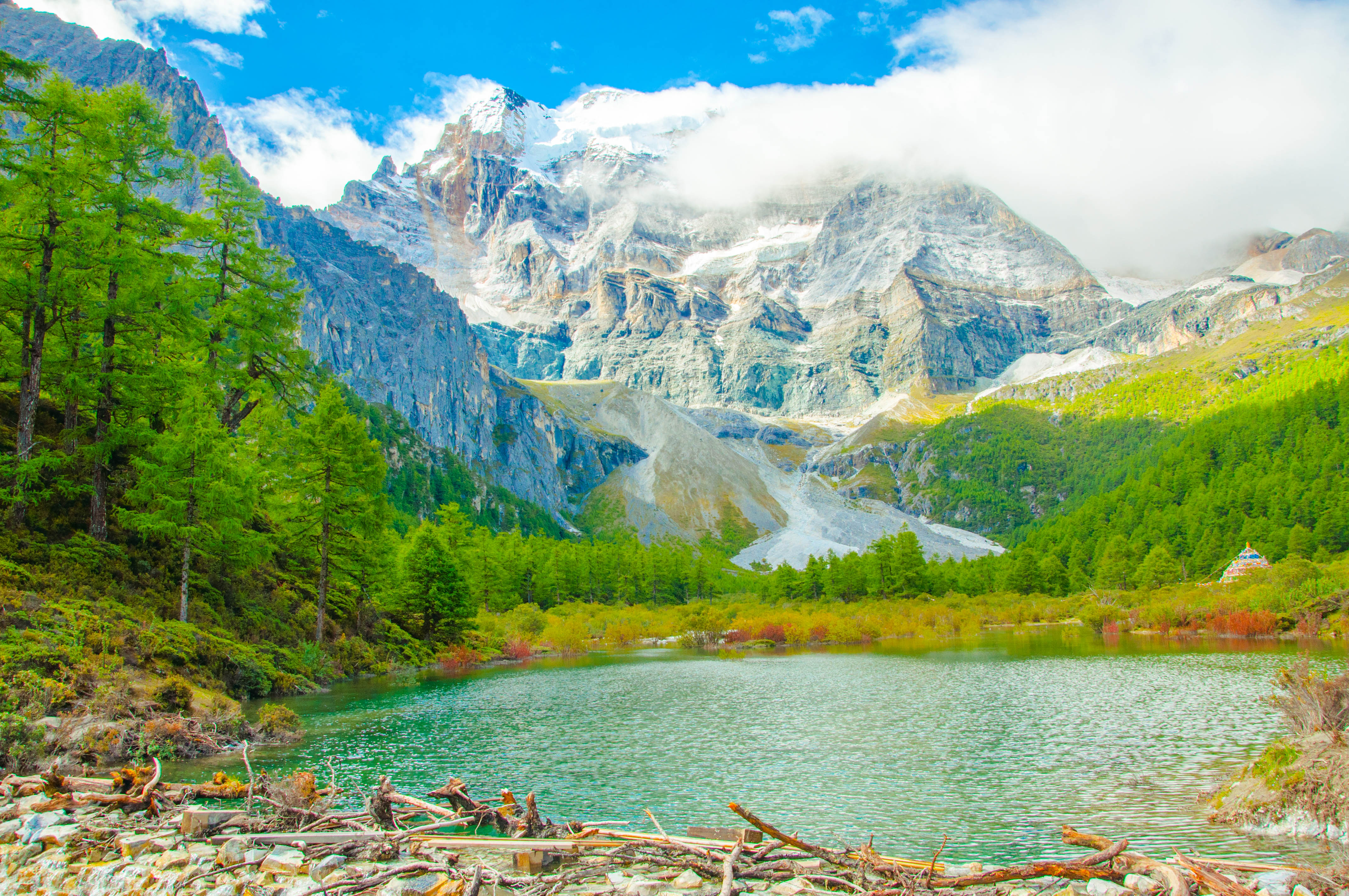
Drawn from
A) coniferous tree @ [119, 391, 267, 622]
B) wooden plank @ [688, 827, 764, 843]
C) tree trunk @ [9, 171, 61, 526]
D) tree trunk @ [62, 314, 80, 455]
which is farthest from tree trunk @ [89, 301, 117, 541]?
wooden plank @ [688, 827, 764, 843]

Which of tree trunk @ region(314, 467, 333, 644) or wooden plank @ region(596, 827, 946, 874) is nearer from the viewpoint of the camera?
wooden plank @ region(596, 827, 946, 874)

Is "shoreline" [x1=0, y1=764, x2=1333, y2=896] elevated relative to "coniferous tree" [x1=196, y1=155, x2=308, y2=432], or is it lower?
lower

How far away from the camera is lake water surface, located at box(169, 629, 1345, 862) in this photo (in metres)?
15.5

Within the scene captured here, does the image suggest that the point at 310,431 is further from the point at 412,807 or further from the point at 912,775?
the point at 912,775

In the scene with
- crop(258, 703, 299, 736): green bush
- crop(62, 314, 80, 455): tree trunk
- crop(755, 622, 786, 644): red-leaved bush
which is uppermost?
crop(62, 314, 80, 455): tree trunk

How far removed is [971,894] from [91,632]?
24.4 metres

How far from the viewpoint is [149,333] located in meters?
30.9

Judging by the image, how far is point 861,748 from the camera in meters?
23.5

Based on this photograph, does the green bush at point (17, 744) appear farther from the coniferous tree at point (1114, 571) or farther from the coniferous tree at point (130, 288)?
the coniferous tree at point (1114, 571)

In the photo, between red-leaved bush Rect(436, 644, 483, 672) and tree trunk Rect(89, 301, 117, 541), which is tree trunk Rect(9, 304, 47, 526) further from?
red-leaved bush Rect(436, 644, 483, 672)

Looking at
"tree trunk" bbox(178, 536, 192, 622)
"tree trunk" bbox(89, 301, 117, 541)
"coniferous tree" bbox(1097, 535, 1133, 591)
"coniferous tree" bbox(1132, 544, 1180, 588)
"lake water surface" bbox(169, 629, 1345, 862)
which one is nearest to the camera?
"lake water surface" bbox(169, 629, 1345, 862)

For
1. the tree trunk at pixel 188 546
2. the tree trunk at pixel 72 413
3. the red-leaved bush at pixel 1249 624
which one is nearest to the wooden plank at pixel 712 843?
the tree trunk at pixel 188 546

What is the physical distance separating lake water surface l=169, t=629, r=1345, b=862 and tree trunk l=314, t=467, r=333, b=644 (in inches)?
139

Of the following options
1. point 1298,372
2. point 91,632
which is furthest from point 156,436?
point 1298,372
